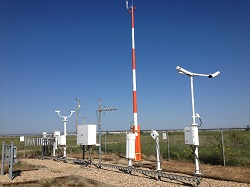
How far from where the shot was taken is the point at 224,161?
11180mm

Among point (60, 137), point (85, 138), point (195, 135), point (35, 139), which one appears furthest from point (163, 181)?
point (35, 139)

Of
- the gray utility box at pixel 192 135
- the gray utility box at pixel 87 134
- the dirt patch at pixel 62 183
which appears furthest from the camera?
the gray utility box at pixel 87 134

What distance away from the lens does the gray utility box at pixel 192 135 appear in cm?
782

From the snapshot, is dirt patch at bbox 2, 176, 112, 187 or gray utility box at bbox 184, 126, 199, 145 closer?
dirt patch at bbox 2, 176, 112, 187

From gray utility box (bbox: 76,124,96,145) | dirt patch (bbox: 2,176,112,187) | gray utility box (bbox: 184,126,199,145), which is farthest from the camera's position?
gray utility box (bbox: 76,124,96,145)

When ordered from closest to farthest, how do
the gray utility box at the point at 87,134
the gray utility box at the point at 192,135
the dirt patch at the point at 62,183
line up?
1. the dirt patch at the point at 62,183
2. the gray utility box at the point at 192,135
3. the gray utility box at the point at 87,134

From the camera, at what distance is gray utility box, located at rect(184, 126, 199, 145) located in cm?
782

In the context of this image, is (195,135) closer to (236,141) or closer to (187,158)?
(187,158)

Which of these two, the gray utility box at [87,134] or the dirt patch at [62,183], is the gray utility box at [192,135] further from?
the gray utility box at [87,134]

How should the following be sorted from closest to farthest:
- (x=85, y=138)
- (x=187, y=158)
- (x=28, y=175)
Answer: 1. (x=28, y=175)
2. (x=85, y=138)
3. (x=187, y=158)

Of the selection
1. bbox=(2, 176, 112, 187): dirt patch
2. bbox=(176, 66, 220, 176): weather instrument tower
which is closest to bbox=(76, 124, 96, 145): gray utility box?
bbox=(2, 176, 112, 187): dirt patch

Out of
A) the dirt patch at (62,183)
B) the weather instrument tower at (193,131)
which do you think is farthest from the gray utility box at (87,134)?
the weather instrument tower at (193,131)

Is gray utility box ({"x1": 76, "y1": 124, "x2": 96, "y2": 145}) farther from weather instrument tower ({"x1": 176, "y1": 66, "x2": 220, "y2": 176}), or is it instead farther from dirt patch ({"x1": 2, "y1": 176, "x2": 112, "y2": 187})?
weather instrument tower ({"x1": 176, "y1": 66, "x2": 220, "y2": 176})

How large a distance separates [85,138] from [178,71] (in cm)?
576
